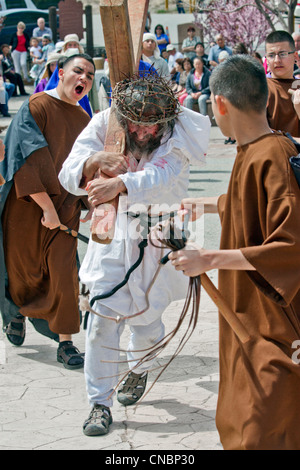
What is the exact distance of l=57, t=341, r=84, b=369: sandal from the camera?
4.58 meters

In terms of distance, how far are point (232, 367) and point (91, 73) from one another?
2.50 m

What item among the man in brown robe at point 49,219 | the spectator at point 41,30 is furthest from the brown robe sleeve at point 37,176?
the spectator at point 41,30

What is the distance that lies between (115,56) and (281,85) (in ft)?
5.31

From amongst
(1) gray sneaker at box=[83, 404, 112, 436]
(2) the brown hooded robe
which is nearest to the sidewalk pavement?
(1) gray sneaker at box=[83, 404, 112, 436]

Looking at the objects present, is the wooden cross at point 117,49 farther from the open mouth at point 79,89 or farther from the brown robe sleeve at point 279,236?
the brown robe sleeve at point 279,236

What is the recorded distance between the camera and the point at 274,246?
2.42 meters

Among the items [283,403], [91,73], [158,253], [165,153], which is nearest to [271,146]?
[283,403]

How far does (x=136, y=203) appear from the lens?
3.57 metres

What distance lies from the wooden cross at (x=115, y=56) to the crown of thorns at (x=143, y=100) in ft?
0.26

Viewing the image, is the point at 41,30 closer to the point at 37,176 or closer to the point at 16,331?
the point at 16,331

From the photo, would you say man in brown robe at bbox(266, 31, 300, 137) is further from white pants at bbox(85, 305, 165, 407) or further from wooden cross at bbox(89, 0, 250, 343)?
white pants at bbox(85, 305, 165, 407)

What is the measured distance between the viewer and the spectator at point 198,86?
15.0m

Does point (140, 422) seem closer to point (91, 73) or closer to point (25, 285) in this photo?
point (25, 285)

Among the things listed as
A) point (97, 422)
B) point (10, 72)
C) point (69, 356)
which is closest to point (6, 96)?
point (10, 72)
